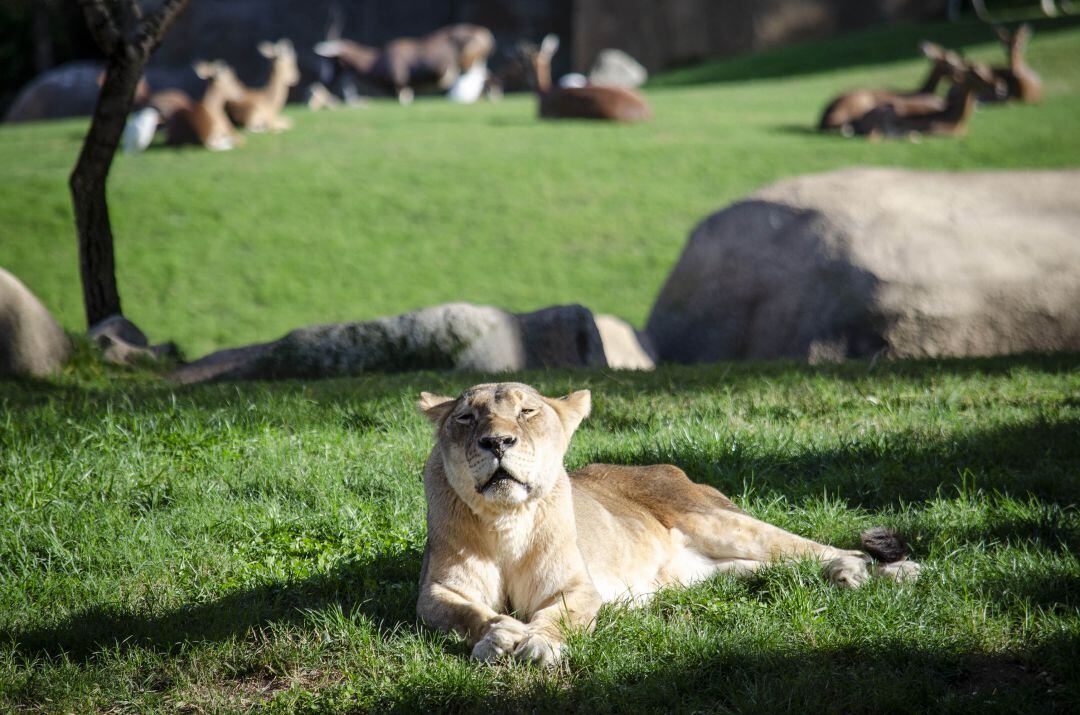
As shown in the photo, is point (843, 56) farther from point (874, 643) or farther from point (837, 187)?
point (874, 643)

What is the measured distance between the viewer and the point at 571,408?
4.38 m

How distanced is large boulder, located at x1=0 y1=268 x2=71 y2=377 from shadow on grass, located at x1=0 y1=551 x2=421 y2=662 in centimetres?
514

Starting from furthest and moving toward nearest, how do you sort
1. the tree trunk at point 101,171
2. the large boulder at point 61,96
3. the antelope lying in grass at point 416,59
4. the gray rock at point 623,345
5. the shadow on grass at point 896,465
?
the antelope lying in grass at point 416,59
the large boulder at point 61,96
the gray rock at point 623,345
the tree trunk at point 101,171
the shadow on grass at point 896,465

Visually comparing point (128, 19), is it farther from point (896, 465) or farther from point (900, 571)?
point (900, 571)

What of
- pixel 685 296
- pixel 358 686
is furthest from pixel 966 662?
pixel 685 296

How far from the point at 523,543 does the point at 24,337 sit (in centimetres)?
641

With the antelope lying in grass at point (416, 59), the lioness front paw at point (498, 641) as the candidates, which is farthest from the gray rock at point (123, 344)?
the antelope lying in grass at point (416, 59)

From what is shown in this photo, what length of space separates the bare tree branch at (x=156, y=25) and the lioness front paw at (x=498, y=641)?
7.77 metres

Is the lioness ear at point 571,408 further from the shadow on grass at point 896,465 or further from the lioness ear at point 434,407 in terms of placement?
the shadow on grass at point 896,465

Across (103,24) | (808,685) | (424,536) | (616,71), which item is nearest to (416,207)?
(103,24)

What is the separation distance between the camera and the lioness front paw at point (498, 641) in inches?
147

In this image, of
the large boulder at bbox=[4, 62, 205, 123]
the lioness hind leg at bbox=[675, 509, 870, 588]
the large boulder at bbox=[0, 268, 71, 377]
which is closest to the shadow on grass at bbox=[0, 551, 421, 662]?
the lioness hind leg at bbox=[675, 509, 870, 588]

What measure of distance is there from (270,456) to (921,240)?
268 inches

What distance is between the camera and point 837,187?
11289mm
